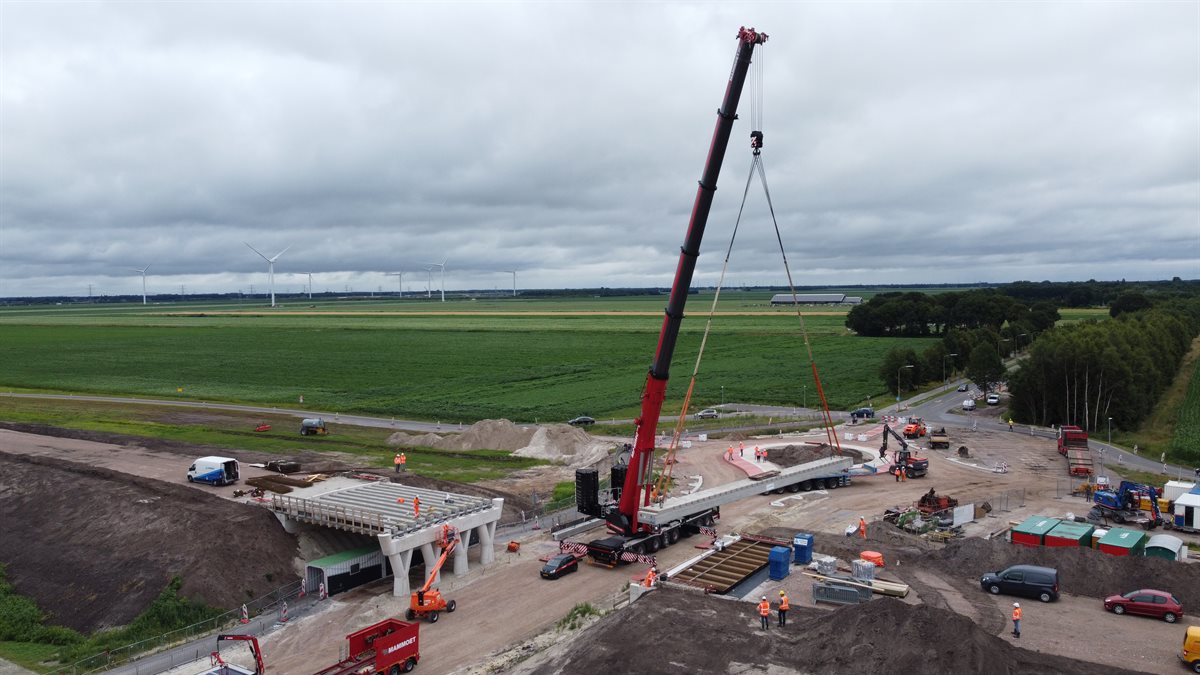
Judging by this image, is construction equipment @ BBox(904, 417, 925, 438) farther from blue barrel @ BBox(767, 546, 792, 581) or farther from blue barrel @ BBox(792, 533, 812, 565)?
blue barrel @ BBox(767, 546, 792, 581)

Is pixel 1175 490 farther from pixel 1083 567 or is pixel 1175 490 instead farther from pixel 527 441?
pixel 527 441

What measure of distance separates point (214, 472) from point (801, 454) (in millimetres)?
41092

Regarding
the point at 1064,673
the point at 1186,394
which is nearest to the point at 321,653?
the point at 1064,673

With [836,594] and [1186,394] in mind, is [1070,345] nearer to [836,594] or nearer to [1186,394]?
[1186,394]

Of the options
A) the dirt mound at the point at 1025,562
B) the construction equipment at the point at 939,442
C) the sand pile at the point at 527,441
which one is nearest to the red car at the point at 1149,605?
the dirt mound at the point at 1025,562

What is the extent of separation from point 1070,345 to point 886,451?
83.0 feet

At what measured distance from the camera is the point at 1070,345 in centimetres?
7381

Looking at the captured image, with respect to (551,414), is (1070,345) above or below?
above

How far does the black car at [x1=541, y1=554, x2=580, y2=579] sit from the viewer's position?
35.4 m

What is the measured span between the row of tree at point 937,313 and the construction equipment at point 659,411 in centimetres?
13863

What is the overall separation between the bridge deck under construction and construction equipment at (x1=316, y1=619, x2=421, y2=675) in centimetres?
1217

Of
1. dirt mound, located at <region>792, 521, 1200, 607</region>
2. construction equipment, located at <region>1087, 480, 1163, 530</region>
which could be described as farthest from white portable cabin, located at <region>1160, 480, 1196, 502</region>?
dirt mound, located at <region>792, 521, 1200, 607</region>

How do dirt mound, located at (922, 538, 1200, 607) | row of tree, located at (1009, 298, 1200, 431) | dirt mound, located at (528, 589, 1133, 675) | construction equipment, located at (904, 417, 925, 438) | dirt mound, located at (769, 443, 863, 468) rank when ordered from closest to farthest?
dirt mound, located at (528, 589, 1133, 675), dirt mound, located at (922, 538, 1200, 607), dirt mound, located at (769, 443, 863, 468), construction equipment, located at (904, 417, 925, 438), row of tree, located at (1009, 298, 1200, 431)

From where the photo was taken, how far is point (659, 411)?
3559 cm
